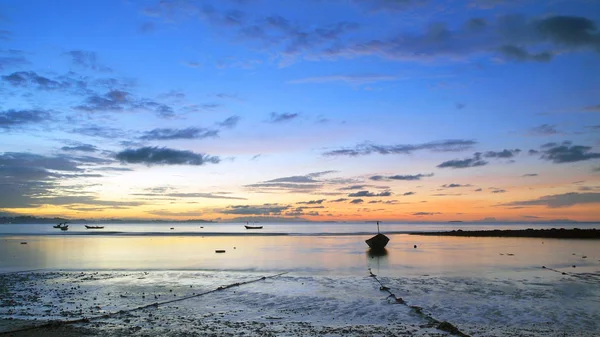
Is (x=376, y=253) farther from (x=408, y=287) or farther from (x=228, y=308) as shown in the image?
(x=228, y=308)

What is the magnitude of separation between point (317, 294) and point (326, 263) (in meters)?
18.5

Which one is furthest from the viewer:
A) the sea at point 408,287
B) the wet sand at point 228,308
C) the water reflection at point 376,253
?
the water reflection at point 376,253

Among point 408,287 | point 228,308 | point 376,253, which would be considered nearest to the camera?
point 228,308

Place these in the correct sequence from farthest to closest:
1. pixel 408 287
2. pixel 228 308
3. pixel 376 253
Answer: pixel 376 253 < pixel 408 287 < pixel 228 308

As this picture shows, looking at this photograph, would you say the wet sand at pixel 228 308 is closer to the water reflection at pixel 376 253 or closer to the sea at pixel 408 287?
the sea at pixel 408 287

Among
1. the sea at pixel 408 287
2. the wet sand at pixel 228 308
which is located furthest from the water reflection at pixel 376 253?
the wet sand at pixel 228 308

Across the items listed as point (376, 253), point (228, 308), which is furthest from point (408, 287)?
point (376, 253)

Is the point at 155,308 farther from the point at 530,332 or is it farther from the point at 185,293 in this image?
the point at 530,332

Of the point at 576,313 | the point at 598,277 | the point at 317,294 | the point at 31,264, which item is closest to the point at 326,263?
the point at 317,294

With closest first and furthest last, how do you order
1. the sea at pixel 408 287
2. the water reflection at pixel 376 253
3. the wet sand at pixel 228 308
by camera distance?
the wet sand at pixel 228 308 → the sea at pixel 408 287 → the water reflection at pixel 376 253

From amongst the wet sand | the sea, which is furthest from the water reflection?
the wet sand

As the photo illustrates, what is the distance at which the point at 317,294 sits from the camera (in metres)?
24.7

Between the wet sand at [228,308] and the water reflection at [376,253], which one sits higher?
the wet sand at [228,308]

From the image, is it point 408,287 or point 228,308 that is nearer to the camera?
point 228,308
